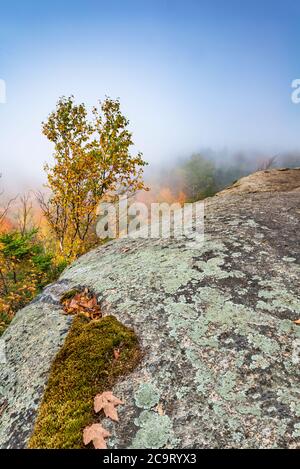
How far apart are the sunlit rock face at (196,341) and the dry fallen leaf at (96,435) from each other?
0.07 metres

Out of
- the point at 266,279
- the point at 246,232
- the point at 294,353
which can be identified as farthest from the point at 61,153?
the point at 294,353

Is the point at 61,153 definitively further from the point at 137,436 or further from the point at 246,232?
the point at 137,436

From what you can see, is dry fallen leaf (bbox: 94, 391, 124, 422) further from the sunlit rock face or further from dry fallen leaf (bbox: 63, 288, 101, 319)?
dry fallen leaf (bbox: 63, 288, 101, 319)

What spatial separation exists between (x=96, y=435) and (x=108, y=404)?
0.95 feet

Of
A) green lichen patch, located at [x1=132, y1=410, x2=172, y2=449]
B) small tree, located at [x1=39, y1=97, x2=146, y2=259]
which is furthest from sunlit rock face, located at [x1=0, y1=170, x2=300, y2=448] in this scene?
small tree, located at [x1=39, y1=97, x2=146, y2=259]

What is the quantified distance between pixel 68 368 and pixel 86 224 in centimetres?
1361

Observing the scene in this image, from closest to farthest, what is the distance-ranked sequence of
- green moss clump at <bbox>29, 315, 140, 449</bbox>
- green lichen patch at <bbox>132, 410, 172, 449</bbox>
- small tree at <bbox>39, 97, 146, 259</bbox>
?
green lichen patch at <bbox>132, 410, 172, 449</bbox> → green moss clump at <bbox>29, 315, 140, 449</bbox> → small tree at <bbox>39, 97, 146, 259</bbox>

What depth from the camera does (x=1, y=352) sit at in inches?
173

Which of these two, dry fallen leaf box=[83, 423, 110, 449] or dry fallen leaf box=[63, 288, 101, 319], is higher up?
dry fallen leaf box=[63, 288, 101, 319]

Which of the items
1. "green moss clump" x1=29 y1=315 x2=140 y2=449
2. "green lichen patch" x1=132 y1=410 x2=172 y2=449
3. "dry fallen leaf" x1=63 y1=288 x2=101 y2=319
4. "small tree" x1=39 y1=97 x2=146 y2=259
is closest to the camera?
"green lichen patch" x1=132 y1=410 x2=172 y2=449

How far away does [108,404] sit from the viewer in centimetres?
300

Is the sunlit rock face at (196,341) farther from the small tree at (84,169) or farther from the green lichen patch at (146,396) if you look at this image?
the small tree at (84,169)

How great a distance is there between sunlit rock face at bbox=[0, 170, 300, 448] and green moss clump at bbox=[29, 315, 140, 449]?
0.13 m

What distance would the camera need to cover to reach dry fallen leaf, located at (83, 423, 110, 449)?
8.87 ft
